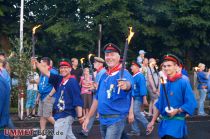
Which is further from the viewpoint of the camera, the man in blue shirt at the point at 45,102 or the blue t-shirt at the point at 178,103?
the man in blue shirt at the point at 45,102

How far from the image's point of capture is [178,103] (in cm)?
672

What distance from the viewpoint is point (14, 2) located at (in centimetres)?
2125

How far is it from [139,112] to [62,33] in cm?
856

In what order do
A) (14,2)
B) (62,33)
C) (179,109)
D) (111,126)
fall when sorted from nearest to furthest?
(179,109) < (111,126) < (62,33) < (14,2)

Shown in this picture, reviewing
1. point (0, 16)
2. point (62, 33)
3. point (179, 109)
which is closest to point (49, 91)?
point (179, 109)

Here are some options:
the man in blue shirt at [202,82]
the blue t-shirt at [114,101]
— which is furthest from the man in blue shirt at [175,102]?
the man in blue shirt at [202,82]

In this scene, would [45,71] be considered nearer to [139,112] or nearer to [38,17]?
[139,112]

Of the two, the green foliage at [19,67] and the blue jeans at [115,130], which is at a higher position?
the green foliage at [19,67]

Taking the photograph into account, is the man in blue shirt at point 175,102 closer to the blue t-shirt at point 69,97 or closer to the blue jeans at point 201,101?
the blue t-shirt at point 69,97

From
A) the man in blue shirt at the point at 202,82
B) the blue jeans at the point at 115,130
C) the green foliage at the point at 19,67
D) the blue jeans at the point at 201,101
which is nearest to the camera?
the blue jeans at the point at 115,130

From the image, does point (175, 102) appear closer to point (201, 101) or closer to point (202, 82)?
point (201, 101)

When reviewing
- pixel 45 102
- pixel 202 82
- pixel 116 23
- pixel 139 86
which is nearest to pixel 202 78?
pixel 202 82

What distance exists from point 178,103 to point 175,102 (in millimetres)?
43

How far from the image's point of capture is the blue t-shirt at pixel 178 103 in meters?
6.63
